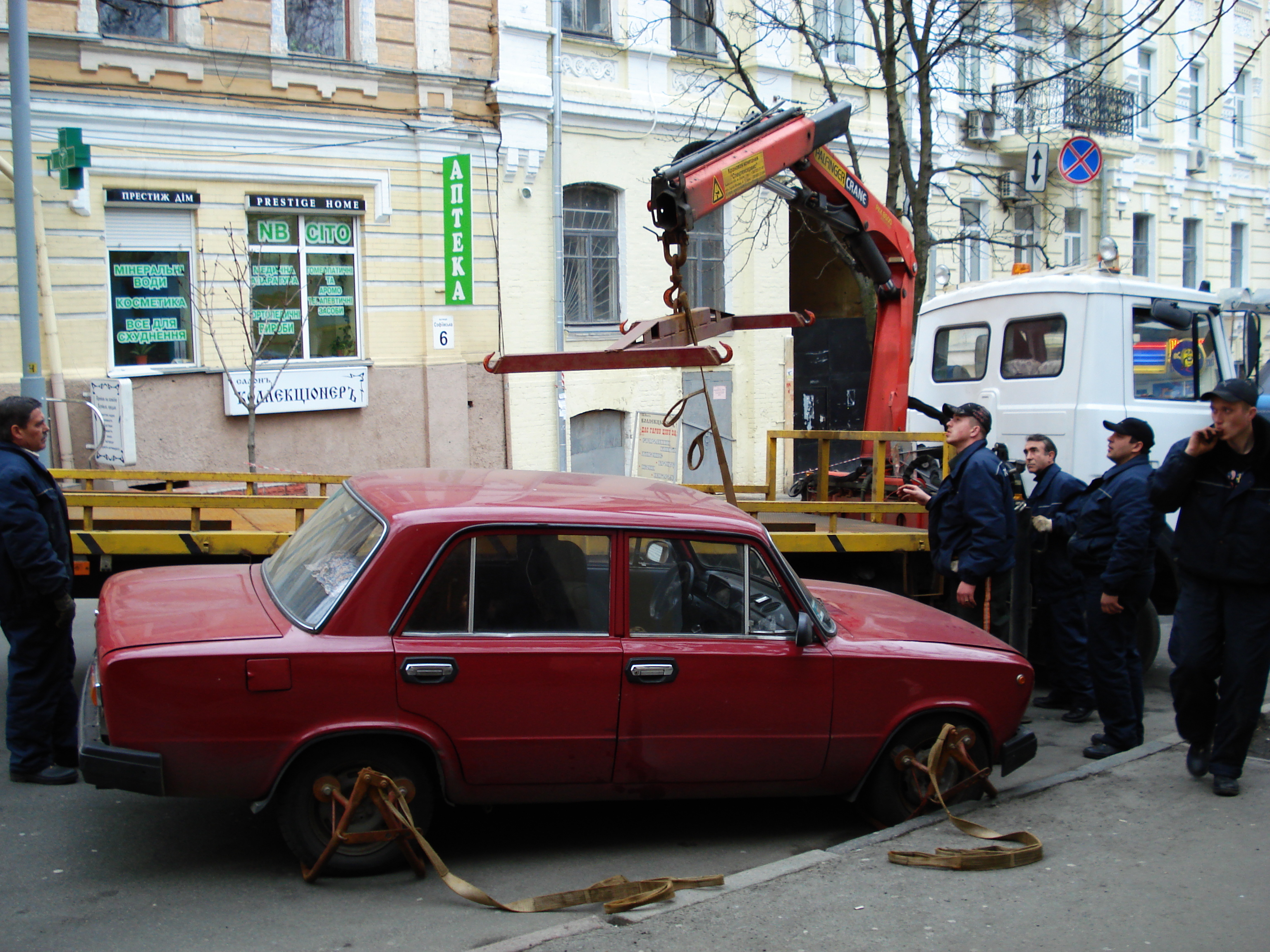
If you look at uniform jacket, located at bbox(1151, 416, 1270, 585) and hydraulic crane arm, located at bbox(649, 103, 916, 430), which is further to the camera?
hydraulic crane arm, located at bbox(649, 103, 916, 430)

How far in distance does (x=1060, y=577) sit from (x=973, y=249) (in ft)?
46.7

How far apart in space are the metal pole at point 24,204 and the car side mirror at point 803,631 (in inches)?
335

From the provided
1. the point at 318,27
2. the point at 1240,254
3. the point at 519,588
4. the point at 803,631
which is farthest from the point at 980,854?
the point at 1240,254

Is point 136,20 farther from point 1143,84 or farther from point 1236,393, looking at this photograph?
point 1143,84

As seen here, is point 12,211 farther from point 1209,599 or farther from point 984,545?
point 1209,599

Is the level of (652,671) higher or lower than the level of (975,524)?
lower

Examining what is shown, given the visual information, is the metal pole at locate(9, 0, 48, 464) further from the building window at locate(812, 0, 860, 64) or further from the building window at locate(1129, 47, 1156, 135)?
the building window at locate(1129, 47, 1156, 135)

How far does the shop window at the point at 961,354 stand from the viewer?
8742 millimetres

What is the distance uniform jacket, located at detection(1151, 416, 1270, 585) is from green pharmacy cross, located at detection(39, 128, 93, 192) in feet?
32.9

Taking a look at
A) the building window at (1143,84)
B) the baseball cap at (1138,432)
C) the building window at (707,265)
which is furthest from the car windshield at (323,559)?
the building window at (1143,84)

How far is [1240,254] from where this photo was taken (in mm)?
27938

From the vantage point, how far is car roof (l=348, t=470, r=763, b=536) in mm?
4469

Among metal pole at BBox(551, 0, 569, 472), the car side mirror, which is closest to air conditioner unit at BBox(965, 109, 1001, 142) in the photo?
metal pole at BBox(551, 0, 569, 472)

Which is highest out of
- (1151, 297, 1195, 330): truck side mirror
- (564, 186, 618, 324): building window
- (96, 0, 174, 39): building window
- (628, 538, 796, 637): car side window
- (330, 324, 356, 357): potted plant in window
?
(96, 0, 174, 39): building window
